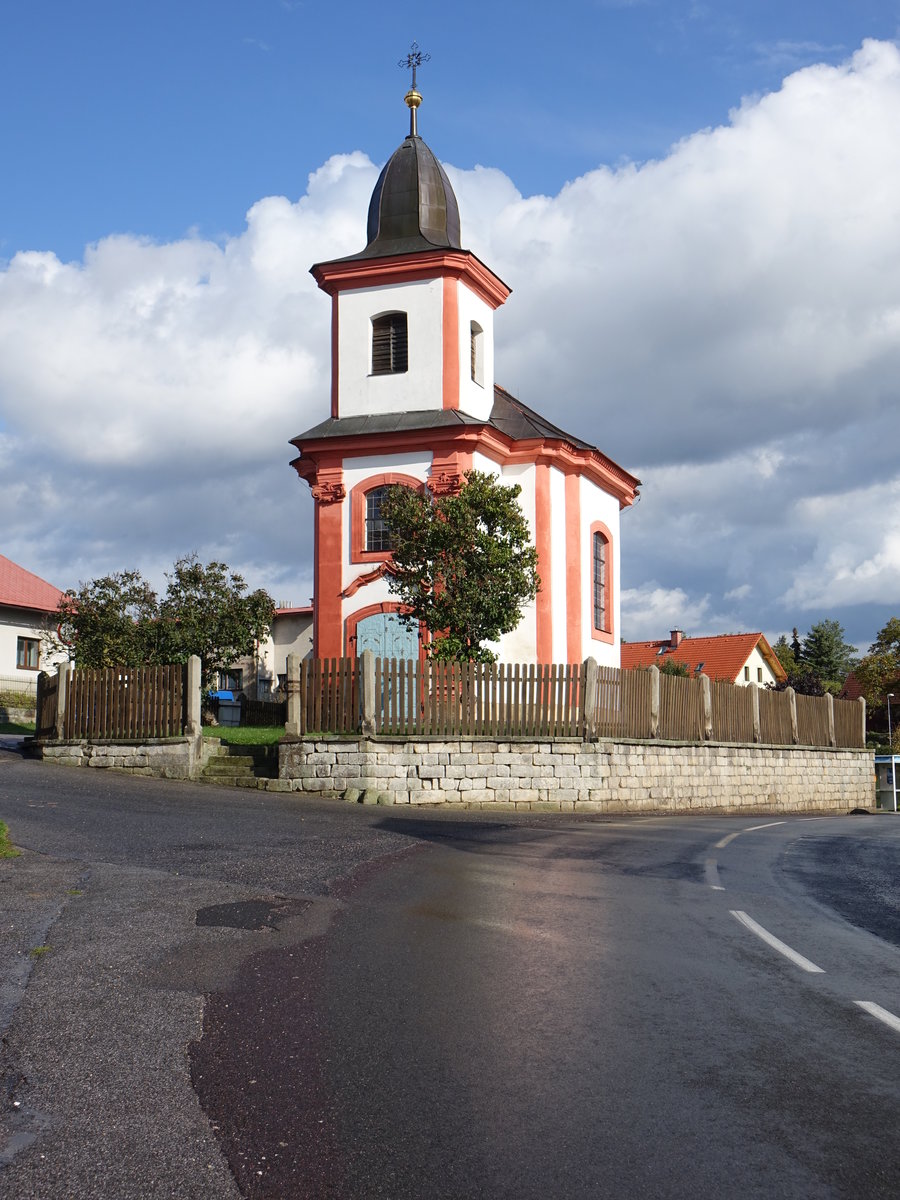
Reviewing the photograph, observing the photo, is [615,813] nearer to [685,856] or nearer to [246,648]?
[685,856]

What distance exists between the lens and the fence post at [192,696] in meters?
21.8

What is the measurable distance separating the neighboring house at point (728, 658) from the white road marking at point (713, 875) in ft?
197

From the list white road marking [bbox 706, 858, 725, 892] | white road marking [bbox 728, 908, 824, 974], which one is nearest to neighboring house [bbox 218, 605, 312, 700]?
white road marking [bbox 706, 858, 725, 892]

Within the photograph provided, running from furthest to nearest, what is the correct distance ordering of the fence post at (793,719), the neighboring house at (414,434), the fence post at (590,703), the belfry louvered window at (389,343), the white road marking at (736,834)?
the fence post at (793,719) < the belfry louvered window at (389,343) < the neighboring house at (414,434) < the fence post at (590,703) < the white road marking at (736,834)

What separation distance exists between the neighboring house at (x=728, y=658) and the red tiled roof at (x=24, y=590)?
35.9 metres

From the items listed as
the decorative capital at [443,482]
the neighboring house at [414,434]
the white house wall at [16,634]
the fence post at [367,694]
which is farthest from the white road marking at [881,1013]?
the white house wall at [16,634]

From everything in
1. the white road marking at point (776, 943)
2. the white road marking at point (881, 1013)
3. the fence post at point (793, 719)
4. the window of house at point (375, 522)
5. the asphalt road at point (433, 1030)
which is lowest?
the white road marking at point (881, 1013)

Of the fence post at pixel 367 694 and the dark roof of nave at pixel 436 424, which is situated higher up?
the dark roof of nave at pixel 436 424

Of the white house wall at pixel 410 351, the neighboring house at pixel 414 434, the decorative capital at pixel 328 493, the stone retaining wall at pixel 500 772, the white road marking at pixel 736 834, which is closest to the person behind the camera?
the white road marking at pixel 736 834

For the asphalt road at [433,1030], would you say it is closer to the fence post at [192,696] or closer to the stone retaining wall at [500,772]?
the stone retaining wall at [500,772]

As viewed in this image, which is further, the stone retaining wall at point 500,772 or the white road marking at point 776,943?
the stone retaining wall at point 500,772

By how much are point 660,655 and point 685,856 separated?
66.2m

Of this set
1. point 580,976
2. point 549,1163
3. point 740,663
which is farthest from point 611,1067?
point 740,663

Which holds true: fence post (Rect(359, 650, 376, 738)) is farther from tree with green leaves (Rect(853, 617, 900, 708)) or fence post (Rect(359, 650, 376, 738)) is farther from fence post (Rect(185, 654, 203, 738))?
tree with green leaves (Rect(853, 617, 900, 708))
